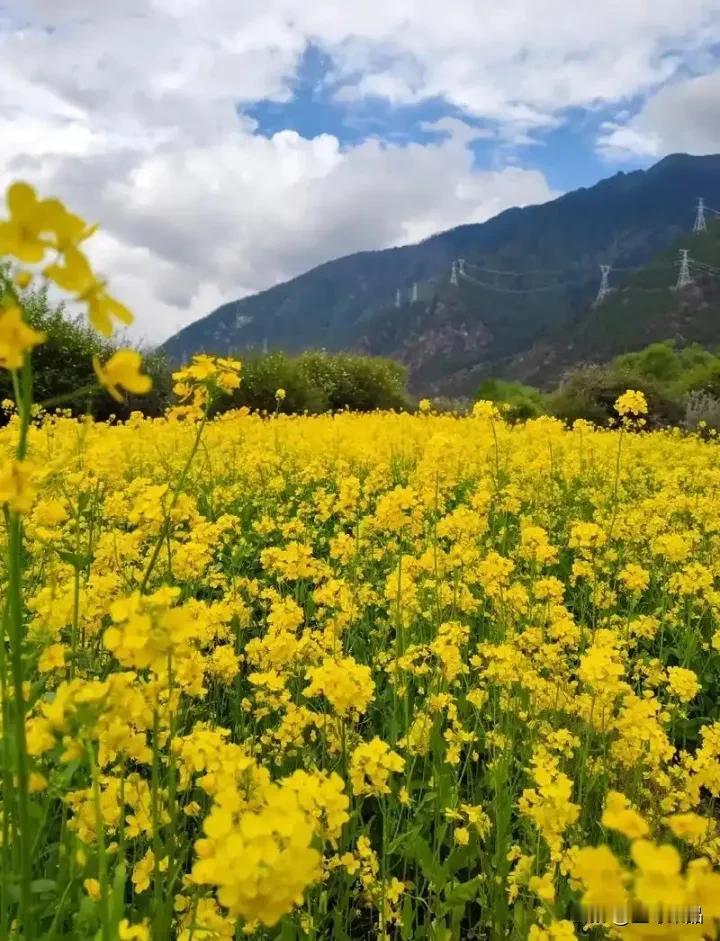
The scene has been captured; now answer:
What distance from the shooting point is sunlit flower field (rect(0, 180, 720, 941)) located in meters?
0.94

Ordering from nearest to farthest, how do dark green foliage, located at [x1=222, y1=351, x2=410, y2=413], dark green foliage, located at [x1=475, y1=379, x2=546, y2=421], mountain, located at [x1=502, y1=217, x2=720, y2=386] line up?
dark green foliage, located at [x1=475, y1=379, x2=546, y2=421], dark green foliage, located at [x1=222, y1=351, x2=410, y2=413], mountain, located at [x1=502, y1=217, x2=720, y2=386]

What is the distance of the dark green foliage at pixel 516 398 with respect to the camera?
19719 mm

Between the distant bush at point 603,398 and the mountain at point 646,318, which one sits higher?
the mountain at point 646,318

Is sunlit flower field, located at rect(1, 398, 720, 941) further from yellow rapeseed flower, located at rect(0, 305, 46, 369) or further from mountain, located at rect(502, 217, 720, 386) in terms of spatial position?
mountain, located at rect(502, 217, 720, 386)

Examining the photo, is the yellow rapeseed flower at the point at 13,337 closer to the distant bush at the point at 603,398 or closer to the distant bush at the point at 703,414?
the distant bush at the point at 703,414

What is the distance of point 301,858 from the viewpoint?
840 mm

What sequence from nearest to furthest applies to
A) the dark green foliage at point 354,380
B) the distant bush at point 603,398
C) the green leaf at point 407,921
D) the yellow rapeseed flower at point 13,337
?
the yellow rapeseed flower at point 13,337 → the green leaf at point 407,921 → the distant bush at point 603,398 → the dark green foliage at point 354,380

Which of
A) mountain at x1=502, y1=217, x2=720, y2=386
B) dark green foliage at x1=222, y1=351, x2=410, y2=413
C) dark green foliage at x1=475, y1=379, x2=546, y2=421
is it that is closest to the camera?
dark green foliage at x1=475, y1=379, x2=546, y2=421

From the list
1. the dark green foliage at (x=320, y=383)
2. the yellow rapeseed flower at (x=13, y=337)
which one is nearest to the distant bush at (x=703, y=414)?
the dark green foliage at (x=320, y=383)

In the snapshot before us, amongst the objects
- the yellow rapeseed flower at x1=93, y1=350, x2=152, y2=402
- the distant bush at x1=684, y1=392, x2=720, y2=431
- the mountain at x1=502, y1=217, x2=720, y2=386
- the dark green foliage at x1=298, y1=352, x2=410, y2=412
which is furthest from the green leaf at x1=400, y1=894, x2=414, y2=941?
the mountain at x1=502, y1=217, x2=720, y2=386

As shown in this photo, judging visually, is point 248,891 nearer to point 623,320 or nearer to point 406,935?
point 406,935

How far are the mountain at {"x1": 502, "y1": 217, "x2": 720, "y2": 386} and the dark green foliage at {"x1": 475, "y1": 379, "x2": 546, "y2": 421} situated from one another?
5233cm

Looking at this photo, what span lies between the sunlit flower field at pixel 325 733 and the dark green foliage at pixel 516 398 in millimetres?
14614

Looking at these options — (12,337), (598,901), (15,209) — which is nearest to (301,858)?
(598,901)
